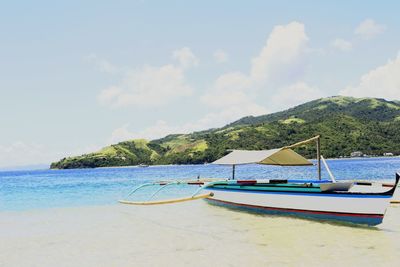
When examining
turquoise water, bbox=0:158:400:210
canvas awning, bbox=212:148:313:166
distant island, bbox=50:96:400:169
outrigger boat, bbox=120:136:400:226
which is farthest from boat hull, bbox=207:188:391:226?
distant island, bbox=50:96:400:169

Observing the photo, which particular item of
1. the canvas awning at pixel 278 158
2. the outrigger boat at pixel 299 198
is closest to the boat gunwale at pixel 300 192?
the outrigger boat at pixel 299 198

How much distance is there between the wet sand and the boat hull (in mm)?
389

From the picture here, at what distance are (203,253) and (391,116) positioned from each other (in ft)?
637

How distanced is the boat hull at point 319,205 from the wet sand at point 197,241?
389mm

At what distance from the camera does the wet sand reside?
9789mm

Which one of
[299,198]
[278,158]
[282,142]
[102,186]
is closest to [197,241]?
[299,198]

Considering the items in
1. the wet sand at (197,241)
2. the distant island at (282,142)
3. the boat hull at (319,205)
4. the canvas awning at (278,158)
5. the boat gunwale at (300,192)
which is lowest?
the wet sand at (197,241)

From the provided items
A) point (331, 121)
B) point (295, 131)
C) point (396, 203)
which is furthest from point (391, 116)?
point (396, 203)

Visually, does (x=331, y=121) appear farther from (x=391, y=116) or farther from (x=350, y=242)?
(x=350, y=242)

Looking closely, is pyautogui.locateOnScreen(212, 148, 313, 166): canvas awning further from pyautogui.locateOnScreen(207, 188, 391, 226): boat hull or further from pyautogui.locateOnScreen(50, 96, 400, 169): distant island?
pyautogui.locateOnScreen(50, 96, 400, 169): distant island

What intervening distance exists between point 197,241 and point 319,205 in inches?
185

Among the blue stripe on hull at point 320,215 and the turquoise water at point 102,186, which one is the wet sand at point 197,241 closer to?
the blue stripe on hull at point 320,215

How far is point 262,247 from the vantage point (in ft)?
36.0

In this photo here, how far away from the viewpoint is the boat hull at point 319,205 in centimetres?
1287
